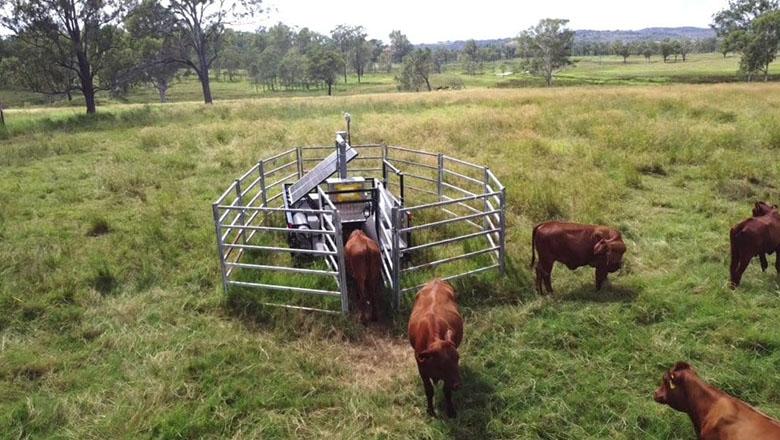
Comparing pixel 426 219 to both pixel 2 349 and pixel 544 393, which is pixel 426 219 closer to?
pixel 544 393

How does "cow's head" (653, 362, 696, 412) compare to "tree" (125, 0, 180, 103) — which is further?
"tree" (125, 0, 180, 103)

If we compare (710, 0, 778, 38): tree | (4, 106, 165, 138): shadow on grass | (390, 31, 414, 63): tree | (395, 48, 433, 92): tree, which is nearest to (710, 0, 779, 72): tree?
(710, 0, 778, 38): tree

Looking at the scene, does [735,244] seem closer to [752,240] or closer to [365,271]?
[752,240]

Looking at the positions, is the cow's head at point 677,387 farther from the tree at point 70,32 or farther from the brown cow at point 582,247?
the tree at point 70,32

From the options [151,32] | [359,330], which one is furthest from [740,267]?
[151,32]

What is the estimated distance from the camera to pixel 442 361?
4.41 m

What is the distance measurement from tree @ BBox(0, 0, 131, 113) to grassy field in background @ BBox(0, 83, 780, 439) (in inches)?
712

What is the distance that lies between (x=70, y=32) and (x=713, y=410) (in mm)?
31237

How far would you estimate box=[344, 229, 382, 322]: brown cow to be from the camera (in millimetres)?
6254

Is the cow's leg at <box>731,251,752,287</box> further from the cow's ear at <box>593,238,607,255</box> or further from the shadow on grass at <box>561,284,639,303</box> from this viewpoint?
the cow's ear at <box>593,238,607,255</box>

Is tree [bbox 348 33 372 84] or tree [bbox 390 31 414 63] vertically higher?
tree [bbox 390 31 414 63]

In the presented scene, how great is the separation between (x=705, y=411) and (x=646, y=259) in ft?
13.8

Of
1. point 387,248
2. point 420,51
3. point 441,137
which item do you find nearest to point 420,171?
point 441,137

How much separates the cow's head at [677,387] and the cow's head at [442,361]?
160 cm
